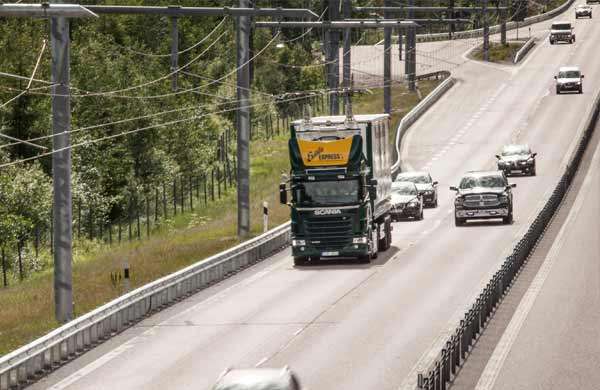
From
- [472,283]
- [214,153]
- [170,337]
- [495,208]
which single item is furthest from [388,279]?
[214,153]

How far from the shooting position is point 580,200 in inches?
2537

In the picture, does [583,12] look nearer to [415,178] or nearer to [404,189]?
[415,178]

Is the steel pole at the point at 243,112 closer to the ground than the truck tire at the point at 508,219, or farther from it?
farther from it

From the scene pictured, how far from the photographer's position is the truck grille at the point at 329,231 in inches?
1775

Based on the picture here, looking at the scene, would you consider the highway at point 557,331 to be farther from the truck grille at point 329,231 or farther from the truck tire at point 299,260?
the truck tire at point 299,260

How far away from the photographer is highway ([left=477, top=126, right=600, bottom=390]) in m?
25.5

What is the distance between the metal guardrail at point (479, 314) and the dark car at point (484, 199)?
1634 millimetres

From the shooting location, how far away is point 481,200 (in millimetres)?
56125

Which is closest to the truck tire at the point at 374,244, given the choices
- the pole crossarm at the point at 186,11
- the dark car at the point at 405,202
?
the pole crossarm at the point at 186,11

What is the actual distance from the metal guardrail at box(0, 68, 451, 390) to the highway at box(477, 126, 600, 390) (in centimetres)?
804

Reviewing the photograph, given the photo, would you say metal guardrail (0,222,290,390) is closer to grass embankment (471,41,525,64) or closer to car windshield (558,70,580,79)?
car windshield (558,70,580,79)

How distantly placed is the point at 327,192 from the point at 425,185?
20.1m

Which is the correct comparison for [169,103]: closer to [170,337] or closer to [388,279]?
[388,279]

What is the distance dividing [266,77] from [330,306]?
288 feet
